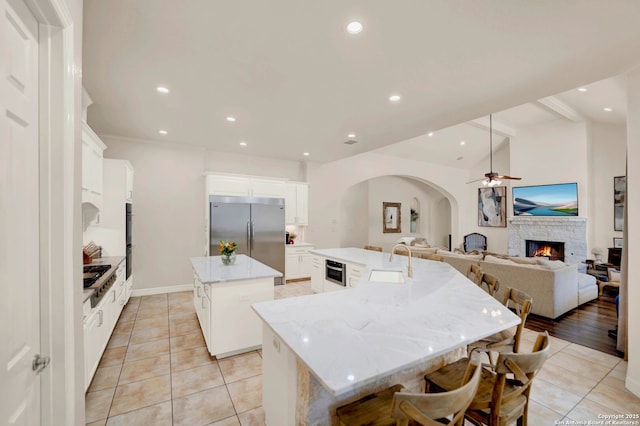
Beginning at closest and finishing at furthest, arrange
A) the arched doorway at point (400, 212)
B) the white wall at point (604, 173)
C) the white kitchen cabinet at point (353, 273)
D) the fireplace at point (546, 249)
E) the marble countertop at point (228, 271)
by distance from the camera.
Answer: the marble countertop at point (228, 271) < the white kitchen cabinet at point (353, 273) < the white wall at point (604, 173) < the fireplace at point (546, 249) < the arched doorway at point (400, 212)

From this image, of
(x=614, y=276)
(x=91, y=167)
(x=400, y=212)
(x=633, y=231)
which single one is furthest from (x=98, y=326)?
(x=400, y=212)

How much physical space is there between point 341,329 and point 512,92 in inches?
120

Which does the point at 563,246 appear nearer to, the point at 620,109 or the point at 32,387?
the point at 620,109

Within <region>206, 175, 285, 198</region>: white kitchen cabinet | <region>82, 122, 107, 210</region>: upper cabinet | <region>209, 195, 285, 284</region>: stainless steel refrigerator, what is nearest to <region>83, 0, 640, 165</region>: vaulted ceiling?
<region>82, 122, 107, 210</region>: upper cabinet

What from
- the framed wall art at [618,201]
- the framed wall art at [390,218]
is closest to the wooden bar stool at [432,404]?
the framed wall art at [618,201]

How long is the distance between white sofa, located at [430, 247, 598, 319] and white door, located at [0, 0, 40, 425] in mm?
5155

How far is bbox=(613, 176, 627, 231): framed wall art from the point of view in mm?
6355

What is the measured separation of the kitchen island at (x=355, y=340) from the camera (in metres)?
1.17

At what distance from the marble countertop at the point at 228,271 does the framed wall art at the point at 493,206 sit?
826 cm

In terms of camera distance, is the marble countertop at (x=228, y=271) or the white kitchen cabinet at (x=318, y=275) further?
the white kitchen cabinet at (x=318, y=275)

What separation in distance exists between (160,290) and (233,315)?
3091 mm

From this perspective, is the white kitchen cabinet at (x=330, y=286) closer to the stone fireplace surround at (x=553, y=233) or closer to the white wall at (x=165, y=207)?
the white wall at (x=165, y=207)

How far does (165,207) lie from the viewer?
205 inches

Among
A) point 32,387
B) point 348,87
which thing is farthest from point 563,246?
point 32,387
